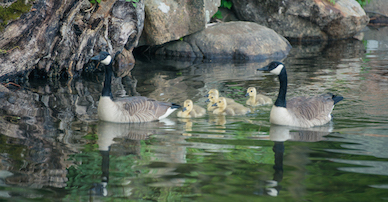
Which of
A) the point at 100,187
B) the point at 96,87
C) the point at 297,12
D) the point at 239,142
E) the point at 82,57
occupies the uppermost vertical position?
the point at 297,12

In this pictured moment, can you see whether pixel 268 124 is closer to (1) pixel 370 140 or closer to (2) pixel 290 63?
(1) pixel 370 140

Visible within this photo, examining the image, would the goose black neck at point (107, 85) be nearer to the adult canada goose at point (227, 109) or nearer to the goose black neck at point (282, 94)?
the adult canada goose at point (227, 109)

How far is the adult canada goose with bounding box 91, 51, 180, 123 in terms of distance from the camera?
709cm

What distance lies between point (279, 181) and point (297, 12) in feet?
54.0

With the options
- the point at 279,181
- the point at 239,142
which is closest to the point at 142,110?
the point at 239,142

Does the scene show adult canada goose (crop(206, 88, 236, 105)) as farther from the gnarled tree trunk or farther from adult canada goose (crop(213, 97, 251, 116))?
the gnarled tree trunk

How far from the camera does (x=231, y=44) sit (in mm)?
15711

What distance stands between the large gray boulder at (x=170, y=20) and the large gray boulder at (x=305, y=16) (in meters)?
5.54

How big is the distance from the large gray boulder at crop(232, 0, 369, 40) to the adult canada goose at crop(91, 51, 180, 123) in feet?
45.5

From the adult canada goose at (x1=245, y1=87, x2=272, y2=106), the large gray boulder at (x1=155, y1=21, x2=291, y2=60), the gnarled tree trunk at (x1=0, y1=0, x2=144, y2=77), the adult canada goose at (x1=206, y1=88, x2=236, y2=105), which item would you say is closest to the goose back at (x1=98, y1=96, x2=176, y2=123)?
the adult canada goose at (x1=206, y1=88, x2=236, y2=105)

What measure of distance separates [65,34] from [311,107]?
21.7 feet

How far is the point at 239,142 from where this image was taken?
591cm

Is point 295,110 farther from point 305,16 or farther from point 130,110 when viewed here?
point 305,16

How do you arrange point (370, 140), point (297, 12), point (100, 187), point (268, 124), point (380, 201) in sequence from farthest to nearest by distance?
point (297, 12) < point (268, 124) < point (370, 140) < point (100, 187) < point (380, 201)
